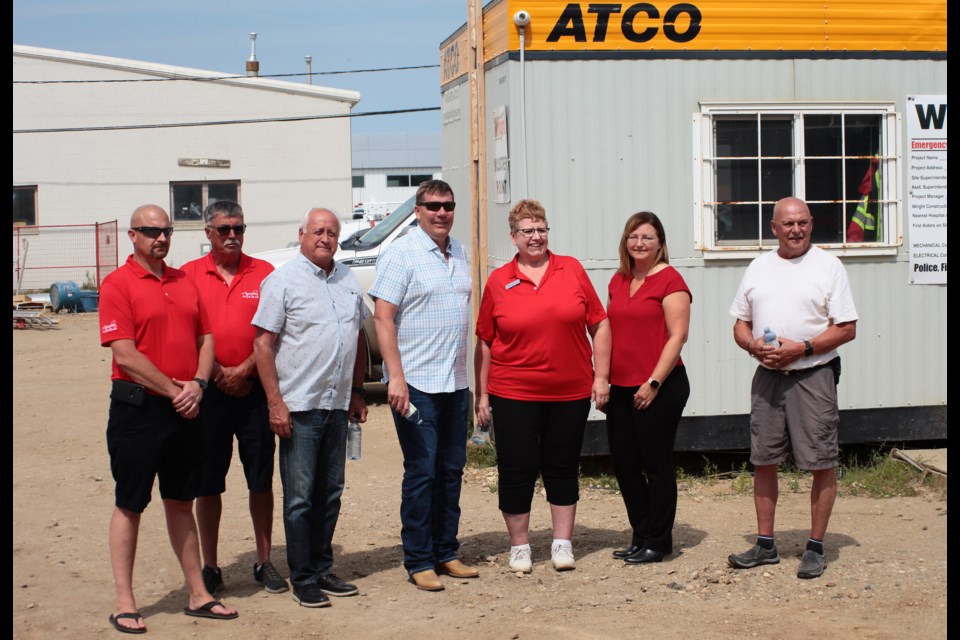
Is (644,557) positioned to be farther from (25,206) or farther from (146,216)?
(25,206)

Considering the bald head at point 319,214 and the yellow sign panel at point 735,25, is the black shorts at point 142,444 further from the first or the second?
the yellow sign panel at point 735,25

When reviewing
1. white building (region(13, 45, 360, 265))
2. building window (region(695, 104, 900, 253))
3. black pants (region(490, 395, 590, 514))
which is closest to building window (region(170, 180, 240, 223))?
white building (region(13, 45, 360, 265))

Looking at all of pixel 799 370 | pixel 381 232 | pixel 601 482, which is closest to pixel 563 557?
pixel 799 370

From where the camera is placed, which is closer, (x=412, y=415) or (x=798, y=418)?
(x=412, y=415)

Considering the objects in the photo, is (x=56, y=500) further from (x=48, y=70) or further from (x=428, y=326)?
(x=48, y=70)

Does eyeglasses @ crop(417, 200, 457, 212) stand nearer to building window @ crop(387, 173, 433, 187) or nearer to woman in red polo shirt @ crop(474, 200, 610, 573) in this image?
woman in red polo shirt @ crop(474, 200, 610, 573)

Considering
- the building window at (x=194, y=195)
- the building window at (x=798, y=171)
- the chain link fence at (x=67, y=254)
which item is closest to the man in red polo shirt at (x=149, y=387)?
the building window at (x=798, y=171)

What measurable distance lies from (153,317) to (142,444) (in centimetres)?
53

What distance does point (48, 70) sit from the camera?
28125 mm

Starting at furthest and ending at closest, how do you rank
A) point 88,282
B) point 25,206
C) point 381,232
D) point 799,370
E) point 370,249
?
point 25,206
point 88,282
point 381,232
point 370,249
point 799,370

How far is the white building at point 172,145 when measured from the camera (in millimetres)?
27938

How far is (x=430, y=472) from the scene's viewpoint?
18.7 feet

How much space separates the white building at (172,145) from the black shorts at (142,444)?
76.6 feet

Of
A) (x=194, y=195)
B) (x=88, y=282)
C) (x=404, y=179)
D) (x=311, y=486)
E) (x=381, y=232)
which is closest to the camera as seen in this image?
Answer: (x=311, y=486)
